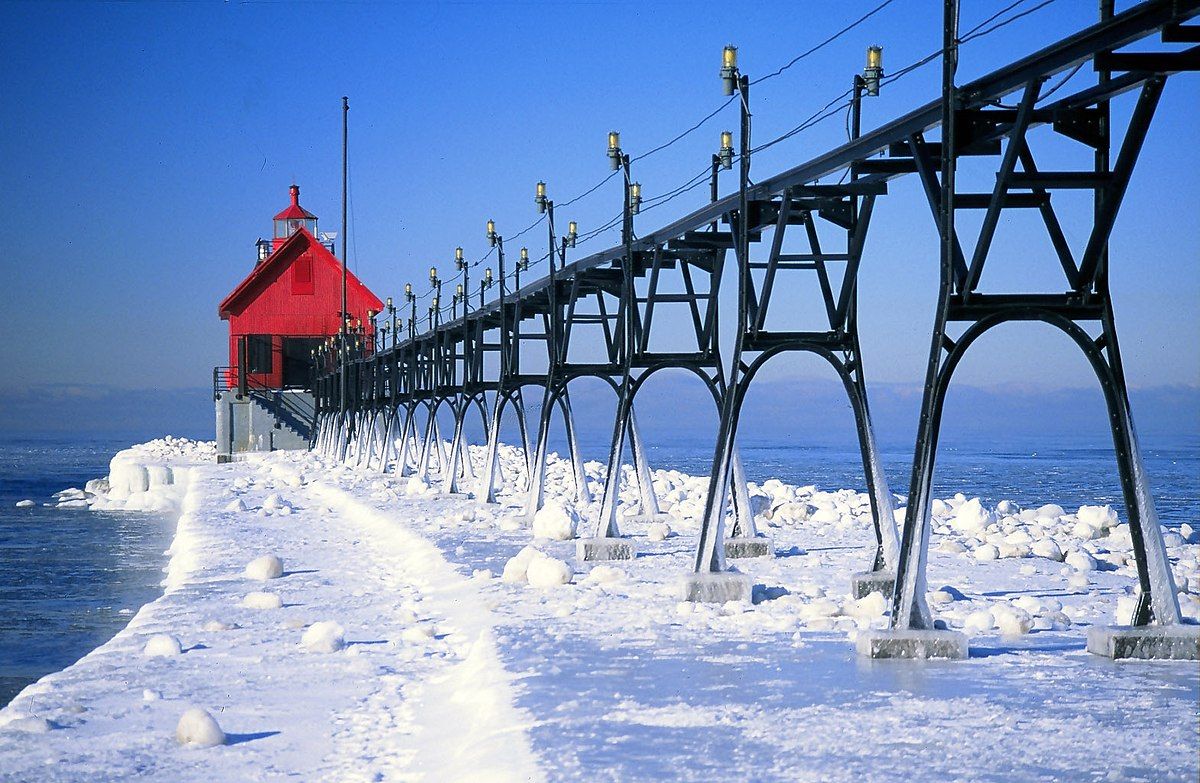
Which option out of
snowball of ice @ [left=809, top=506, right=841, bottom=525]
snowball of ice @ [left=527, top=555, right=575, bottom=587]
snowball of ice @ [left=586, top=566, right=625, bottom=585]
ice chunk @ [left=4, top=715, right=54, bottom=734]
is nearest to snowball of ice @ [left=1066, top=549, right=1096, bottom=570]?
snowball of ice @ [left=586, top=566, right=625, bottom=585]

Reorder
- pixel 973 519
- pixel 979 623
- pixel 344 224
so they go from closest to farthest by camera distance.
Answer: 1. pixel 979 623
2. pixel 973 519
3. pixel 344 224

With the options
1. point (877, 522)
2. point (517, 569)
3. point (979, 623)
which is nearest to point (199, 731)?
point (979, 623)

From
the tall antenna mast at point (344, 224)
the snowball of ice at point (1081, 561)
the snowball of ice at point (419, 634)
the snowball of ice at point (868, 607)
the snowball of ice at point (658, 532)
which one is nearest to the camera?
the snowball of ice at point (419, 634)

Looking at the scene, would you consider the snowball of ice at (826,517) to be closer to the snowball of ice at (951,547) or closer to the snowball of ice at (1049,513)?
the snowball of ice at (1049,513)

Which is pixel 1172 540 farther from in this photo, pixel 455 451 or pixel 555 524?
pixel 455 451

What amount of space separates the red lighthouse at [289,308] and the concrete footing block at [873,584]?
174ft

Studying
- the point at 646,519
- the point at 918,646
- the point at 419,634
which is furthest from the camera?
the point at 646,519

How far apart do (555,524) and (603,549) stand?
8.88 ft

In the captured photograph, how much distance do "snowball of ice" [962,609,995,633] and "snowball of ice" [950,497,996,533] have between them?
9257 mm

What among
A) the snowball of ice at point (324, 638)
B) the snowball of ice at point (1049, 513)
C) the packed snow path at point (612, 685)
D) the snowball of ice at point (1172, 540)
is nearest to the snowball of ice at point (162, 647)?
the packed snow path at point (612, 685)

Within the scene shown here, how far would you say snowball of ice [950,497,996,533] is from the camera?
19516 mm

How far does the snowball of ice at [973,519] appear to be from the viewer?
19.5 meters

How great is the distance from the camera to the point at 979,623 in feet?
33.6

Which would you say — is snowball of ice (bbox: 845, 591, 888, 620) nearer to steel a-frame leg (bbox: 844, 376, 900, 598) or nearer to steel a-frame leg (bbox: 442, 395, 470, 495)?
steel a-frame leg (bbox: 844, 376, 900, 598)
